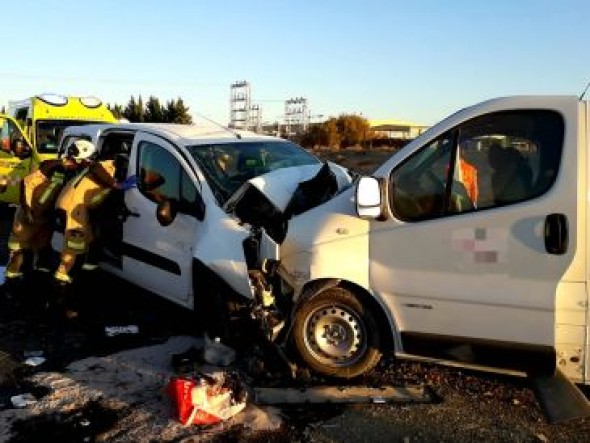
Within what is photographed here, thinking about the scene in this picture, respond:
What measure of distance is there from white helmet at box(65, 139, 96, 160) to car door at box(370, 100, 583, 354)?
402 cm

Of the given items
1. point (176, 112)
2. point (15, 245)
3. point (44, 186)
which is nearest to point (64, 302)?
point (15, 245)

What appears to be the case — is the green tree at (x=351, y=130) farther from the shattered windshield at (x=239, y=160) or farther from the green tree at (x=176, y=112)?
the shattered windshield at (x=239, y=160)

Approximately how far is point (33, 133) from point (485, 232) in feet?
37.4

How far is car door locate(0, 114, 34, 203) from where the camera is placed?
1325 centimetres

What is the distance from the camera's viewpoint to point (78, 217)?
6.82m

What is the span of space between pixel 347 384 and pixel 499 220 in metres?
1.60

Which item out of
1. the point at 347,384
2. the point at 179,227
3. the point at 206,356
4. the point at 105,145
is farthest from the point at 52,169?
the point at 347,384

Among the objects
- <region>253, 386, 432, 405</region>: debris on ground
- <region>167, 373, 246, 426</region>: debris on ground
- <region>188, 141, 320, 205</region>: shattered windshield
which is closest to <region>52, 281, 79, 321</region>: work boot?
<region>188, 141, 320, 205</region>: shattered windshield

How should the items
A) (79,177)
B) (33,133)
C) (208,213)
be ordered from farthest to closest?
(33,133), (79,177), (208,213)

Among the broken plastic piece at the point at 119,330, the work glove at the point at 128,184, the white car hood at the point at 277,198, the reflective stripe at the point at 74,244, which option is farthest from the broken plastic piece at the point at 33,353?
the white car hood at the point at 277,198

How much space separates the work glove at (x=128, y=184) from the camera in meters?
6.65

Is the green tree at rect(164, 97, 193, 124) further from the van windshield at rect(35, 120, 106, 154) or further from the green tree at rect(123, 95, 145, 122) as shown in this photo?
the van windshield at rect(35, 120, 106, 154)

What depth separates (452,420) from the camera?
4371 mm

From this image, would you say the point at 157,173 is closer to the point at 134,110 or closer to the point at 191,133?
the point at 191,133
